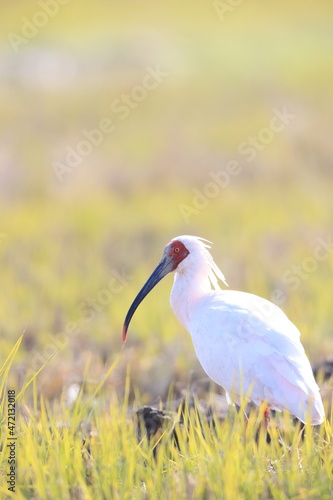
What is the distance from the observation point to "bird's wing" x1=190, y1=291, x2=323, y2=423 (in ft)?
16.1

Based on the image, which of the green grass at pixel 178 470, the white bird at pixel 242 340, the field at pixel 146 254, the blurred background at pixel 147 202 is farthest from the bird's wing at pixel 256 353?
the blurred background at pixel 147 202

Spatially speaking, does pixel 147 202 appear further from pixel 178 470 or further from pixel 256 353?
pixel 178 470

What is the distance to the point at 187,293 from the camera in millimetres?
5809

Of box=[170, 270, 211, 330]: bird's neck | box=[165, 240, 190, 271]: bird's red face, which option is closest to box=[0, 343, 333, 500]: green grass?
box=[170, 270, 211, 330]: bird's neck

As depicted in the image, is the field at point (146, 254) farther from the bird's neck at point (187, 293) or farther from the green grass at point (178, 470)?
the bird's neck at point (187, 293)

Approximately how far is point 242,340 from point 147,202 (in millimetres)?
8621

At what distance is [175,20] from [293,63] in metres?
19.3

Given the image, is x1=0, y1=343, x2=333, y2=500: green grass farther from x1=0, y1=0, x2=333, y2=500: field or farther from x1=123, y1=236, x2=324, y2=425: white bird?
x1=123, y1=236, x2=324, y2=425: white bird

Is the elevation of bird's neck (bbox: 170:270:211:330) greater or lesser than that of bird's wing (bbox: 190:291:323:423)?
greater

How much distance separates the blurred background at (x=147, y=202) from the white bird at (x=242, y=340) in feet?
2.51

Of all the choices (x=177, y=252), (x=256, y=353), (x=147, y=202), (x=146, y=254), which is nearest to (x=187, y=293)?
(x=177, y=252)

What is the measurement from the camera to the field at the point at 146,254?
13.9 feet

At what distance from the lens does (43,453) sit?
14.5 feet

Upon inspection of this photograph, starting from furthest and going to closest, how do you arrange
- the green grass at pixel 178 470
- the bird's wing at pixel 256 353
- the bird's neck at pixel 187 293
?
the bird's neck at pixel 187 293 < the bird's wing at pixel 256 353 < the green grass at pixel 178 470
